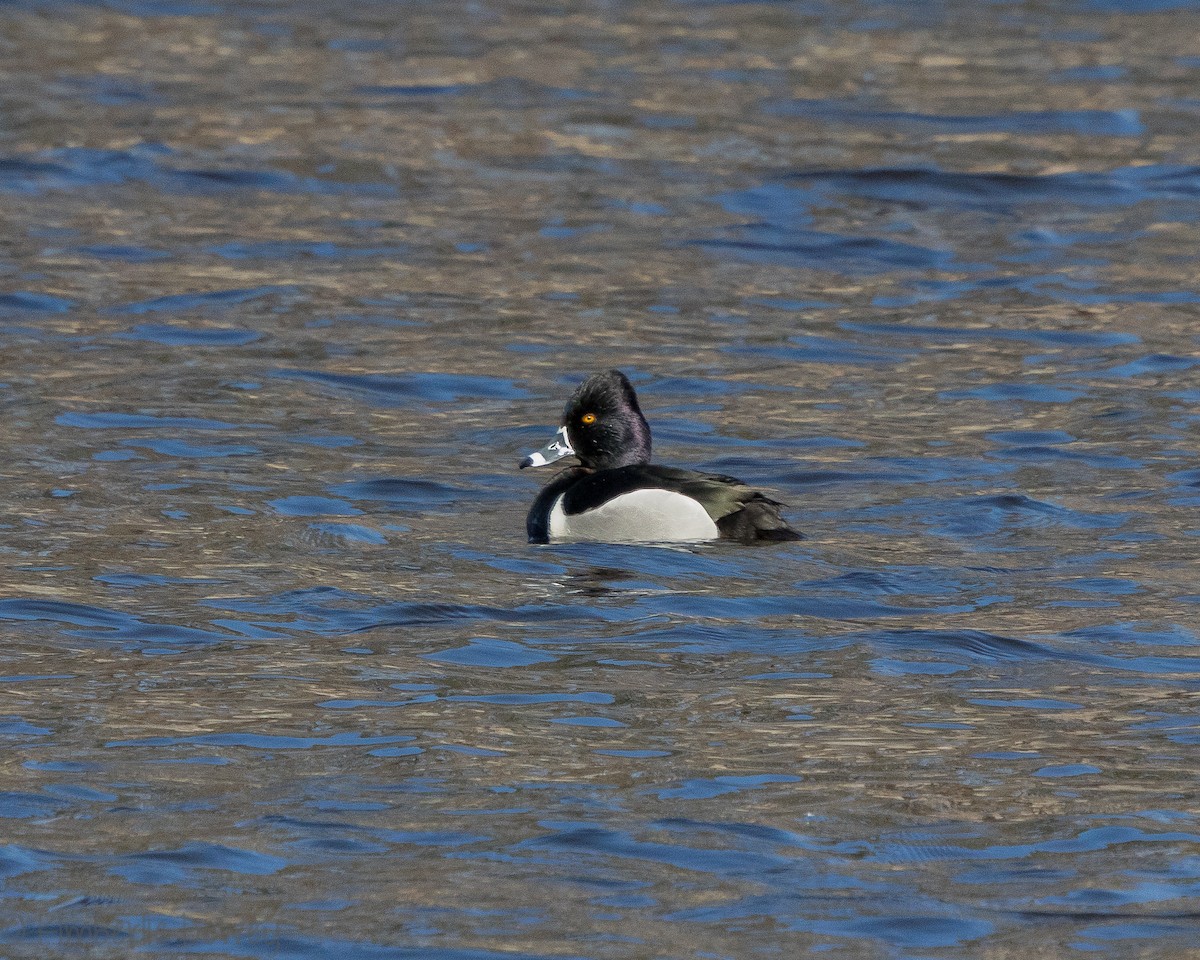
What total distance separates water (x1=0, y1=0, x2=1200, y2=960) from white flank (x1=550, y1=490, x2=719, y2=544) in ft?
0.42

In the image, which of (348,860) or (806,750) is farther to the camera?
(806,750)

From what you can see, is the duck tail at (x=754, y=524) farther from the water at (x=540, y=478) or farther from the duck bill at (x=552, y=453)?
the duck bill at (x=552, y=453)

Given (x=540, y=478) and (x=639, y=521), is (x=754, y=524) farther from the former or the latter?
(x=540, y=478)

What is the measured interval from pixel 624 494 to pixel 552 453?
0.73 meters

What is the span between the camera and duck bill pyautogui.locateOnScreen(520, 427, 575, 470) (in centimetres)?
1038

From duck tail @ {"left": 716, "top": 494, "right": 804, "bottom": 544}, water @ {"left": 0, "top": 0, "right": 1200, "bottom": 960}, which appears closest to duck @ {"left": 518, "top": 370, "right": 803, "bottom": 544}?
duck tail @ {"left": 716, "top": 494, "right": 804, "bottom": 544}

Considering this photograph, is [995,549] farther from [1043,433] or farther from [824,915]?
[824,915]

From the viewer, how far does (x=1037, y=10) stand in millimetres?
22953

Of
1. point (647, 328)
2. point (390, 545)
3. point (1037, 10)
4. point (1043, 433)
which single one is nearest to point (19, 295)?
point (647, 328)

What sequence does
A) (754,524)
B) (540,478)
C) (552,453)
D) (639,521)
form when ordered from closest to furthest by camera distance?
1. (754,524)
2. (639,521)
3. (552,453)
4. (540,478)

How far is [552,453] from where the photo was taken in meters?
10.4

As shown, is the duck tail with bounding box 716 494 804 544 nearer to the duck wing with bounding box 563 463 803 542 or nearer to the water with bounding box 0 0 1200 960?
the duck wing with bounding box 563 463 803 542

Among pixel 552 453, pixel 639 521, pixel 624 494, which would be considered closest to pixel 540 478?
pixel 552 453

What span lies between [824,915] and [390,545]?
4.32m
